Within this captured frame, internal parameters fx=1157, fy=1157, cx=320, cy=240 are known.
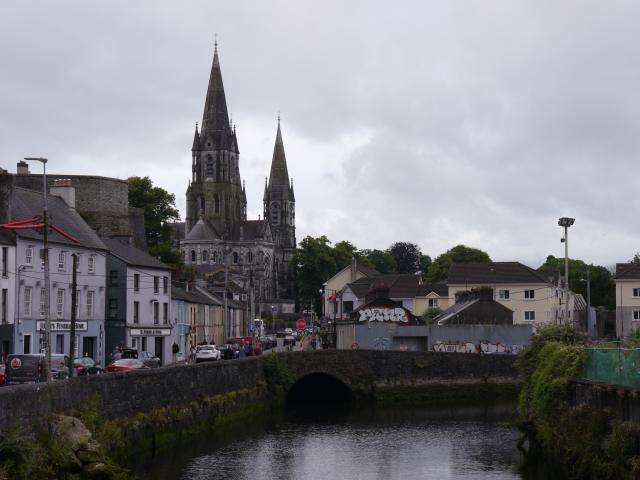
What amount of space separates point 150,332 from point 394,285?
6111cm

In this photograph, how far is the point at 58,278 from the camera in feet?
232

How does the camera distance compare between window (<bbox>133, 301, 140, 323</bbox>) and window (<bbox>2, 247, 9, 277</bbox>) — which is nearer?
window (<bbox>2, 247, 9, 277</bbox>)

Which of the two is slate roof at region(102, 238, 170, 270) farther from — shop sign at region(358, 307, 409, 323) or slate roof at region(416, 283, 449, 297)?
slate roof at region(416, 283, 449, 297)

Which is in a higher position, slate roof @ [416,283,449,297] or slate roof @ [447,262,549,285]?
slate roof @ [447,262,549,285]

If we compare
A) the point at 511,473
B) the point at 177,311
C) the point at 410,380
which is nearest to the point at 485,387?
the point at 410,380

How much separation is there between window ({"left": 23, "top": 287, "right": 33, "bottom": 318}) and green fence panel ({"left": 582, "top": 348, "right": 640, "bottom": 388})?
34.7 m

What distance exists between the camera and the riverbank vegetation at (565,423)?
114ft

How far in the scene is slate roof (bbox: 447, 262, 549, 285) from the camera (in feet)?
388

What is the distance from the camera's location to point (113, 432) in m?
41.3

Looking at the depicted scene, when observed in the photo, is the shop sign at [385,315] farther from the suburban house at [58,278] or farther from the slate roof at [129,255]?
the suburban house at [58,278]

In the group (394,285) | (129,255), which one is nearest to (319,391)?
(129,255)

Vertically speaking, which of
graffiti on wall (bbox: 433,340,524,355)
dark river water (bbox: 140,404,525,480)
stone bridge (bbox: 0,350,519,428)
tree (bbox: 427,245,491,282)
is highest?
tree (bbox: 427,245,491,282)

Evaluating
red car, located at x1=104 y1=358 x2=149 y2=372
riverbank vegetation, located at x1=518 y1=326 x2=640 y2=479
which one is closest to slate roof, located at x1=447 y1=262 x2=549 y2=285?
riverbank vegetation, located at x1=518 y1=326 x2=640 y2=479

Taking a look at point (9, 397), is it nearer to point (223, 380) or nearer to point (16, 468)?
point (16, 468)
